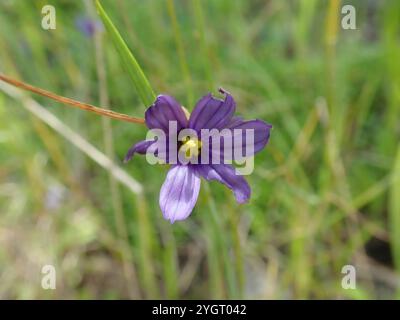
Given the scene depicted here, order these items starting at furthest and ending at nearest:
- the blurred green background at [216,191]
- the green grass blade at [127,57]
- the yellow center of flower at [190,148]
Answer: the blurred green background at [216,191]
the yellow center of flower at [190,148]
the green grass blade at [127,57]

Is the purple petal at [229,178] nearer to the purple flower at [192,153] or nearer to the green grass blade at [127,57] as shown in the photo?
the purple flower at [192,153]

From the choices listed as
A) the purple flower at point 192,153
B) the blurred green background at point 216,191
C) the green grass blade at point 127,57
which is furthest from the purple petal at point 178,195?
the blurred green background at point 216,191

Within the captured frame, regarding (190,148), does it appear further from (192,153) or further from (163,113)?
(163,113)

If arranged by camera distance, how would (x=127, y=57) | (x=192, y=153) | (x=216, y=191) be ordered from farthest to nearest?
(x=216, y=191), (x=192, y=153), (x=127, y=57)

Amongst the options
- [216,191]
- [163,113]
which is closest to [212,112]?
[163,113]

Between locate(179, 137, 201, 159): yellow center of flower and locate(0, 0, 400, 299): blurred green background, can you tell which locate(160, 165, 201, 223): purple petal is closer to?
locate(179, 137, 201, 159): yellow center of flower

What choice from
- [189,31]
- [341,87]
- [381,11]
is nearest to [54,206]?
[189,31]

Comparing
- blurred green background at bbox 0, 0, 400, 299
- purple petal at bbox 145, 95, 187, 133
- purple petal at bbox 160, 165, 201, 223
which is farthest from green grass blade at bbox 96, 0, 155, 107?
blurred green background at bbox 0, 0, 400, 299

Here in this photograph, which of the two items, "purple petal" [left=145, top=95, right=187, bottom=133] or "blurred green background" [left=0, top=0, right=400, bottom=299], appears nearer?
"purple petal" [left=145, top=95, right=187, bottom=133]
